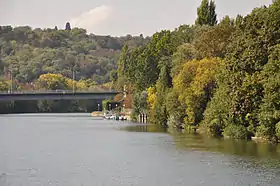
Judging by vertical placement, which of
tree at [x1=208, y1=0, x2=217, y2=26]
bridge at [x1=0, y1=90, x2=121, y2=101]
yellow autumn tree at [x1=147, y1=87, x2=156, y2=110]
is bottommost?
yellow autumn tree at [x1=147, y1=87, x2=156, y2=110]

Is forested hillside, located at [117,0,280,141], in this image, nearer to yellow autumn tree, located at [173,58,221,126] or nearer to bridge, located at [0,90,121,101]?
yellow autumn tree, located at [173,58,221,126]

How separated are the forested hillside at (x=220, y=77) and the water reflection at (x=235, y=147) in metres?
1.29

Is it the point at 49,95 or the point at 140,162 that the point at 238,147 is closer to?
the point at 140,162

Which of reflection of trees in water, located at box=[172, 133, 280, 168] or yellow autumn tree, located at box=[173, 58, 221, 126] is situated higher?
yellow autumn tree, located at box=[173, 58, 221, 126]

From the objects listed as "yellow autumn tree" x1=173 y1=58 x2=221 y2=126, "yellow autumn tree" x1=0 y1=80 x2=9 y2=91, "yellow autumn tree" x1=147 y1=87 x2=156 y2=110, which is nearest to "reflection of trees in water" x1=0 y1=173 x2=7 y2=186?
"yellow autumn tree" x1=173 y1=58 x2=221 y2=126

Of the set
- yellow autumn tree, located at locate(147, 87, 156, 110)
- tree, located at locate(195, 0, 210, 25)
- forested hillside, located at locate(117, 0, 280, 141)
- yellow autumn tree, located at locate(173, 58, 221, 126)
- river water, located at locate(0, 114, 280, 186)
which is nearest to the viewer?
→ river water, located at locate(0, 114, 280, 186)

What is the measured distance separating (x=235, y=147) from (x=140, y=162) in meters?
10.1

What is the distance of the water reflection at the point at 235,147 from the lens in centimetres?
4082

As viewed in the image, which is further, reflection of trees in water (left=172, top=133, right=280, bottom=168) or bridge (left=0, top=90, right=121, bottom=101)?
bridge (left=0, top=90, right=121, bottom=101)

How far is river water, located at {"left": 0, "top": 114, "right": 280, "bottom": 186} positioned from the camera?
3300 cm

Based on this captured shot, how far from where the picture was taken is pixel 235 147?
157ft

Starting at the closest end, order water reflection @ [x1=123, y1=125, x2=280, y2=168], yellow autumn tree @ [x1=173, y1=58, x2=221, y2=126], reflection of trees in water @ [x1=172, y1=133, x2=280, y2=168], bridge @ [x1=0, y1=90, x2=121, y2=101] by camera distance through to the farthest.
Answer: reflection of trees in water @ [x1=172, y1=133, x2=280, y2=168], water reflection @ [x1=123, y1=125, x2=280, y2=168], yellow autumn tree @ [x1=173, y1=58, x2=221, y2=126], bridge @ [x1=0, y1=90, x2=121, y2=101]

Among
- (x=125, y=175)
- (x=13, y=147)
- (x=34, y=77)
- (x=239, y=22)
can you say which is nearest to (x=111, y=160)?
(x=125, y=175)

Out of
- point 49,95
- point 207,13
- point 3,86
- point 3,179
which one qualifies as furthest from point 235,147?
point 3,86
